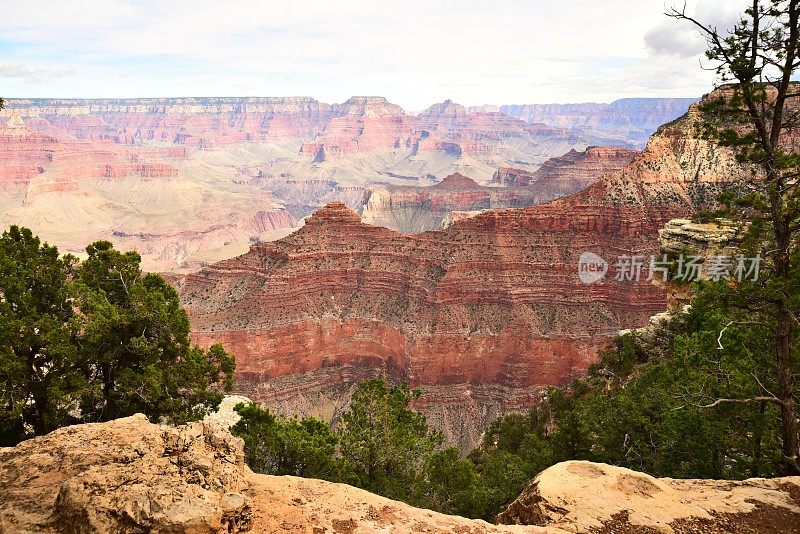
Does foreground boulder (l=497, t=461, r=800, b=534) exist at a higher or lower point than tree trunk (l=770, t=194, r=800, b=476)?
lower

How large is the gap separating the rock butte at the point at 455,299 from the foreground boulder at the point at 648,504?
2077 inches

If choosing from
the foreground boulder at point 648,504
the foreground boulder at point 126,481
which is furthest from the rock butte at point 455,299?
the foreground boulder at point 126,481

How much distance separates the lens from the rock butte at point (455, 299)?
68750mm

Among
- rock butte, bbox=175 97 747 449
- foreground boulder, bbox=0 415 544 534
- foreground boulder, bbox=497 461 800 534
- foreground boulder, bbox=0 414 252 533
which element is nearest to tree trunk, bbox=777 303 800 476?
foreground boulder, bbox=497 461 800 534

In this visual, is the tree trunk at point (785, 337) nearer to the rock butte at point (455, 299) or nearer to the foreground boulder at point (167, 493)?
the foreground boulder at point (167, 493)

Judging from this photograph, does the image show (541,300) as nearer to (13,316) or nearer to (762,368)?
(762,368)

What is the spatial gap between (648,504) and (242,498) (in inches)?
364

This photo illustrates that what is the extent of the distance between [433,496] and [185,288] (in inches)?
2464

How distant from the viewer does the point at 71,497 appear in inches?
355

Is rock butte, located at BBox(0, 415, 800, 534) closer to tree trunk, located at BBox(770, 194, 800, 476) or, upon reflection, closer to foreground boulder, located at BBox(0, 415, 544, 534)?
foreground boulder, located at BBox(0, 415, 544, 534)

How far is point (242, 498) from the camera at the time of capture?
A: 9.83 metres

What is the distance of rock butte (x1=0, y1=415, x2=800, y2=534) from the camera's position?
9008 millimetres

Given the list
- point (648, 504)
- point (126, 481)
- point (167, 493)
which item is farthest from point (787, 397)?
point (126, 481)

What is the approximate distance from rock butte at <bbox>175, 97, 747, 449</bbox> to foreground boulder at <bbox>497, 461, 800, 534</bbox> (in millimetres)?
52768
